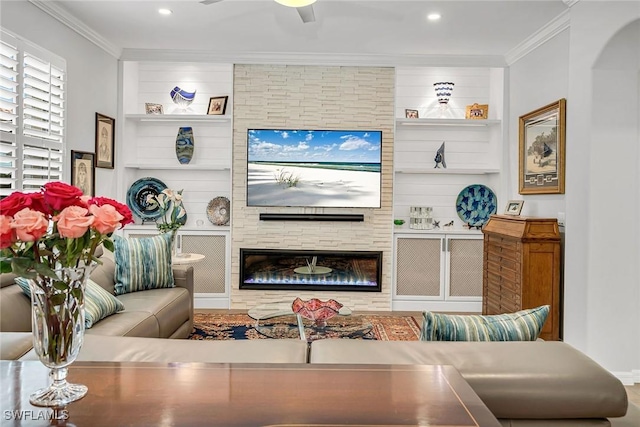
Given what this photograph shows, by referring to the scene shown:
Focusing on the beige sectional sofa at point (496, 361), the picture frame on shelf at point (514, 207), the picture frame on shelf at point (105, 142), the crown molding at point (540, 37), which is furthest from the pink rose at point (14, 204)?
the picture frame on shelf at point (514, 207)

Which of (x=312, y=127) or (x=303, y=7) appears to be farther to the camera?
(x=312, y=127)

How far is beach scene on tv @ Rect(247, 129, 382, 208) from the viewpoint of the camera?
5.17 metres

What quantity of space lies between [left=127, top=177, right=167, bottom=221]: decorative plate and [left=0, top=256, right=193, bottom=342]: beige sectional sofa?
1550 millimetres

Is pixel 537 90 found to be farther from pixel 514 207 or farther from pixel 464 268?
pixel 464 268

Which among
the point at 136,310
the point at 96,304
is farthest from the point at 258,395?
the point at 136,310

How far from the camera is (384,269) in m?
5.22

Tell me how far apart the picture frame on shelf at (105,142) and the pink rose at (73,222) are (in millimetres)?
3879

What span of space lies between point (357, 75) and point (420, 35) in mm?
905

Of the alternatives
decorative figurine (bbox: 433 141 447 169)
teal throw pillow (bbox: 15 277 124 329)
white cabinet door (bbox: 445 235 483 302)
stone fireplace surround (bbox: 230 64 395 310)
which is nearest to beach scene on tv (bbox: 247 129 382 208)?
stone fireplace surround (bbox: 230 64 395 310)

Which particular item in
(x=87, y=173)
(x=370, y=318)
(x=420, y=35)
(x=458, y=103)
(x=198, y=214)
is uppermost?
(x=420, y=35)

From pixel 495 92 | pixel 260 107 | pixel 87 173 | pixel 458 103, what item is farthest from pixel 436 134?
pixel 87 173

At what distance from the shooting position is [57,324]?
1.13m

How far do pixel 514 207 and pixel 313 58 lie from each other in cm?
261

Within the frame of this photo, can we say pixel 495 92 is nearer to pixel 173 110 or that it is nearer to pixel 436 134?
pixel 436 134
